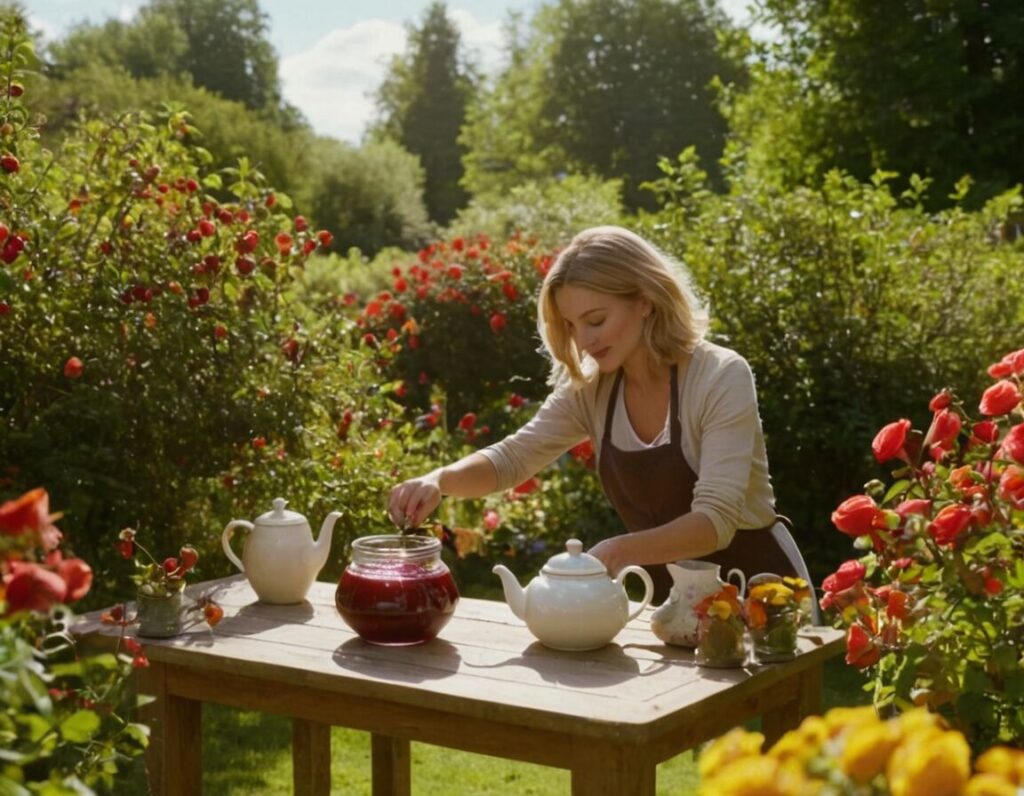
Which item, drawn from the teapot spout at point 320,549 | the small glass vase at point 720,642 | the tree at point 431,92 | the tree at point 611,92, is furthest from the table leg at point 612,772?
the tree at point 431,92

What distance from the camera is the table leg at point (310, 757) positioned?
3430 millimetres

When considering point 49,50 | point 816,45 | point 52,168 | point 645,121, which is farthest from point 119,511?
point 49,50

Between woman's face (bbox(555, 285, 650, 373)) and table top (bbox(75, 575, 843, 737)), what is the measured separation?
0.64m

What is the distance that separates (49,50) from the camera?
41.0 metres

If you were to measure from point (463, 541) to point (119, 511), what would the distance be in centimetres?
179

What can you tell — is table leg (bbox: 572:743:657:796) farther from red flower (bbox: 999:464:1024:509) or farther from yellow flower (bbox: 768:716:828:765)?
yellow flower (bbox: 768:716:828:765)

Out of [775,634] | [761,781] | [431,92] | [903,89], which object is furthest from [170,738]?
[431,92]

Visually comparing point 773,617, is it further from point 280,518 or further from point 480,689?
point 280,518

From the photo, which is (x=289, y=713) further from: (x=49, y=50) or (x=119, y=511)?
(x=49, y=50)

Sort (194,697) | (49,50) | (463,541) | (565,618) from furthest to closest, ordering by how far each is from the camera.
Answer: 1. (49,50)
2. (463,541)
3. (194,697)
4. (565,618)

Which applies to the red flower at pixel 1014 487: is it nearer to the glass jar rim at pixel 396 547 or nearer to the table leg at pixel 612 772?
the table leg at pixel 612 772

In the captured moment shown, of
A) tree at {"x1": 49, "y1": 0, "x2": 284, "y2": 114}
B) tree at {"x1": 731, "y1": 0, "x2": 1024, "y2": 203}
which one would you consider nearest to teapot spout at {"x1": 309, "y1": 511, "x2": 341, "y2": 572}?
tree at {"x1": 731, "y1": 0, "x2": 1024, "y2": 203}

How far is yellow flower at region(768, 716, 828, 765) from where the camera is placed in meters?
1.17

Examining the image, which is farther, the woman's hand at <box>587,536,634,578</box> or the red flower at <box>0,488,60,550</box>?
the woman's hand at <box>587,536,634,578</box>
